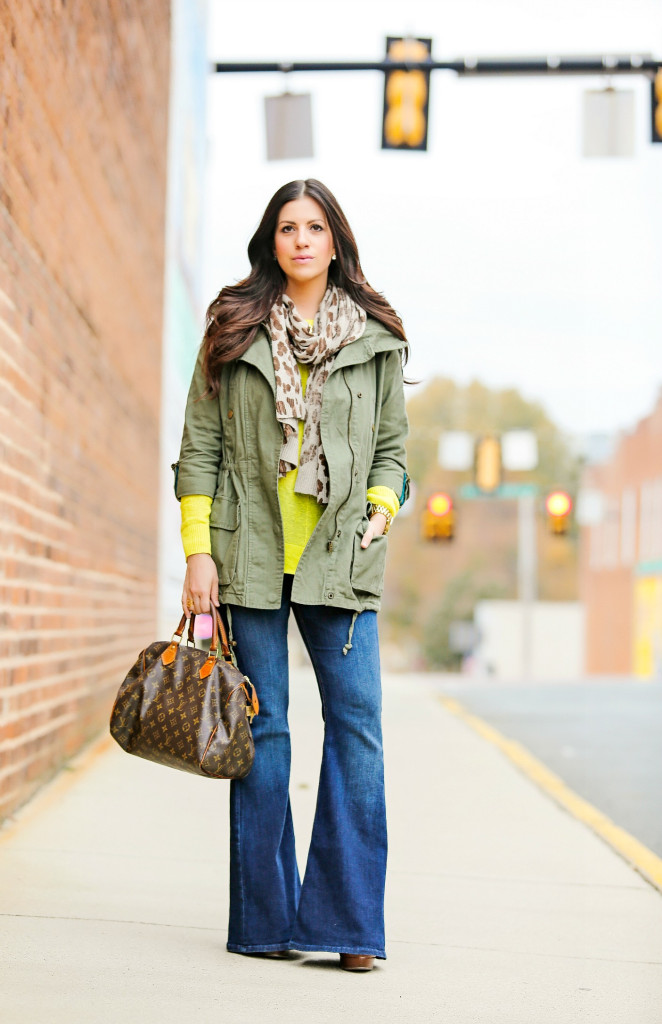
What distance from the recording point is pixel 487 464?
27281 millimetres

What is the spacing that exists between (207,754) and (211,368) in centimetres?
94

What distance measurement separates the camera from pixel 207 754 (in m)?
3.12

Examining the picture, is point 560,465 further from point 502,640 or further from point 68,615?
point 68,615

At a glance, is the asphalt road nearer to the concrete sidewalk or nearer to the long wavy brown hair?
the concrete sidewalk

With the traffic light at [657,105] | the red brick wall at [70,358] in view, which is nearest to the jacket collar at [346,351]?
the red brick wall at [70,358]

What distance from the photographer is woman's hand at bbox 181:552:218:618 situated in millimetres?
3260

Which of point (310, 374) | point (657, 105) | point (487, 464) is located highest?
point (657, 105)

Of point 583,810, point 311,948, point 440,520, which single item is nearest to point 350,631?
point 311,948

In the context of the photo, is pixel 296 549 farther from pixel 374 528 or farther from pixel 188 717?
pixel 188 717

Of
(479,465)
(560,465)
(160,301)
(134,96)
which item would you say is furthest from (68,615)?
(560,465)

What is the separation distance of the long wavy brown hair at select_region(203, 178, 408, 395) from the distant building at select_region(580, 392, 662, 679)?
31.8 m

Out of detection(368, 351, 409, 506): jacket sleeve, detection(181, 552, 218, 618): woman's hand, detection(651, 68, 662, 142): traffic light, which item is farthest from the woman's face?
detection(651, 68, 662, 142): traffic light

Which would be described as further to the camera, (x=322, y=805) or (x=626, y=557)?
(x=626, y=557)

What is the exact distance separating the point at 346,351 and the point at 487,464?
2417 centimetres
